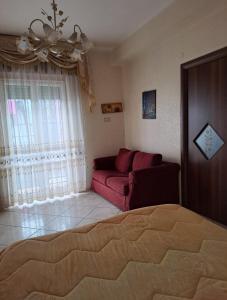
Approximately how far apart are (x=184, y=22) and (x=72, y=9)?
1435mm

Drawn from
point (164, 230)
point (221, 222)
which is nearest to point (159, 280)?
point (164, 230)

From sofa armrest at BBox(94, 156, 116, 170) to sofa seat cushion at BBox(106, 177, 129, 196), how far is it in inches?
29.0

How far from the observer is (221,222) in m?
3.14

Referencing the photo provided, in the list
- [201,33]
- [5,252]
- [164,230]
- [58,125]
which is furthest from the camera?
[58,125]

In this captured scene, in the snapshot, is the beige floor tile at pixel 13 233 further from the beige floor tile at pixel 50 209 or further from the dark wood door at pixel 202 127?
the dark wood door at pixel 202 127

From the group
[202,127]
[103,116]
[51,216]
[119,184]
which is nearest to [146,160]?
[119,184]

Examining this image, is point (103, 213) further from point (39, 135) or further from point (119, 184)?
point (39, 135)

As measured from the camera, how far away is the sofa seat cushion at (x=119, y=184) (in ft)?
11.8

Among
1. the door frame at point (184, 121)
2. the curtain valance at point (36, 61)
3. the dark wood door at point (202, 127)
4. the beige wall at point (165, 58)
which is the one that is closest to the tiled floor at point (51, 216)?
the door frame at point (184, 121)

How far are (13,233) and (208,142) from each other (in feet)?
9.22

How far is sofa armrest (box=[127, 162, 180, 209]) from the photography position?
348cm

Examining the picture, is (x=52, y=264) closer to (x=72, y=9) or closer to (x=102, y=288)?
(x=102, y=288)

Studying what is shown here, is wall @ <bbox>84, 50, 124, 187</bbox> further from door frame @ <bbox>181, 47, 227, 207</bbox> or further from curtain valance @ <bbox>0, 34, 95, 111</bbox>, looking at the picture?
door frame @ <bbox>181, 47, 227, 207</bbox>

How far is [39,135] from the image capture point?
14.0 feet
